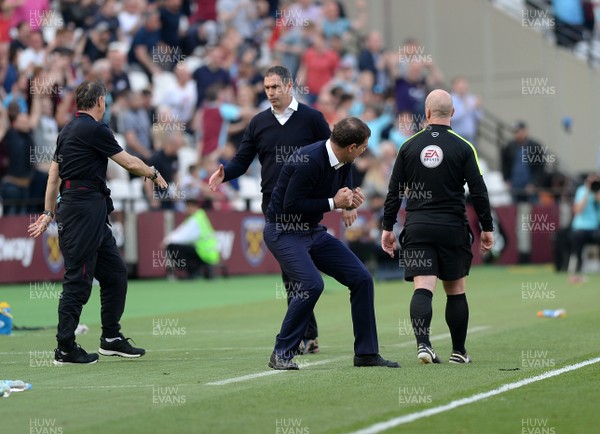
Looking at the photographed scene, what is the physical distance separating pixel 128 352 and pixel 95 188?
60.9 inches

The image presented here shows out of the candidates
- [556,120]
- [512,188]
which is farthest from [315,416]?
[556,120]

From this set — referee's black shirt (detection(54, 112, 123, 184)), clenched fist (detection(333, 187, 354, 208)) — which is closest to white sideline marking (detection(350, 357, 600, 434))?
clenched fist (detection(333, 187, 354, 208))

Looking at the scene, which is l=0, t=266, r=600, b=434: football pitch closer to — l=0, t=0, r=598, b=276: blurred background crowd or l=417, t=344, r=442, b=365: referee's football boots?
l=417, t=344, r=442, b=365: referee's football boots

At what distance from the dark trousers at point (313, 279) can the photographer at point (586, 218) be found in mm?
14935

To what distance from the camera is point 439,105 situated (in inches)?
430

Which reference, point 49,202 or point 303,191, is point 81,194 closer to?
point 49,202

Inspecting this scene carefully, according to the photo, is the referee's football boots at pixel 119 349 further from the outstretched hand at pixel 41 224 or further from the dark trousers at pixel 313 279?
the dark trousers at pixel 313 279

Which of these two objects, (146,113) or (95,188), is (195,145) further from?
(95,188)

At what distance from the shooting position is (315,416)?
8125 mm

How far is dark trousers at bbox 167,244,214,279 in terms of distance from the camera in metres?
23.9

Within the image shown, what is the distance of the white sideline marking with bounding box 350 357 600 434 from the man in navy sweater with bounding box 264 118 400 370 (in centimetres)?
130

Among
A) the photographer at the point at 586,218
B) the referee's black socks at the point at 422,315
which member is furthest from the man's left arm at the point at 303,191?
the photographer at the point at 586,218

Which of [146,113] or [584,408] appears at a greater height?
[146,113]

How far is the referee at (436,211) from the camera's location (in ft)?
35.6
